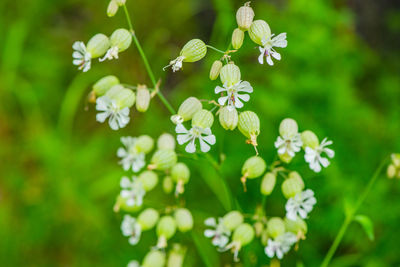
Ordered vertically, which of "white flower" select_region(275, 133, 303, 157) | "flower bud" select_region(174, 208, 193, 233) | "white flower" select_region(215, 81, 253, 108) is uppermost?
"white flower" select_region(215, 81, 253, 108)

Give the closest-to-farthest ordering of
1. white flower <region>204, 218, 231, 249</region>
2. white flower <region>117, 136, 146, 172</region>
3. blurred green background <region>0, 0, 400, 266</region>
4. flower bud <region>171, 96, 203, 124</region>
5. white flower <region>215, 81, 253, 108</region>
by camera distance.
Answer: white flower <region>215, 81, 253, 108</region>
flower bud <region>171, 96, 203, 124</region>
white flower <region>204, 218, 231, 249</region>
white flower <region>117, 136, 146, 172</region>
blurred green background <region>0, 0, 400, 266</region>

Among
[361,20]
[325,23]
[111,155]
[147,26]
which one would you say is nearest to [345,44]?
[325,23]

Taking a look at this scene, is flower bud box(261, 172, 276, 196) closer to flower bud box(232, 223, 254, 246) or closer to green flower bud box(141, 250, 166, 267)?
flower bud box(232, 223, 254, 246)

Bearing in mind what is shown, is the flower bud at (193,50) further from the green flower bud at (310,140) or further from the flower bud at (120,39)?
the green flower bud at (310,140)

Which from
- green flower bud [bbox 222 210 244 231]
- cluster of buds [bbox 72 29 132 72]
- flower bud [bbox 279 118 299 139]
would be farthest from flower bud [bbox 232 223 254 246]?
cluster of buds [bbox 72 29 132 72]

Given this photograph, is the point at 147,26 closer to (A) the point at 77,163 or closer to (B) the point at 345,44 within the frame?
(A) the point at 77,163

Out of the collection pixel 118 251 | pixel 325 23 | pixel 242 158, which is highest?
pixel 325 23
